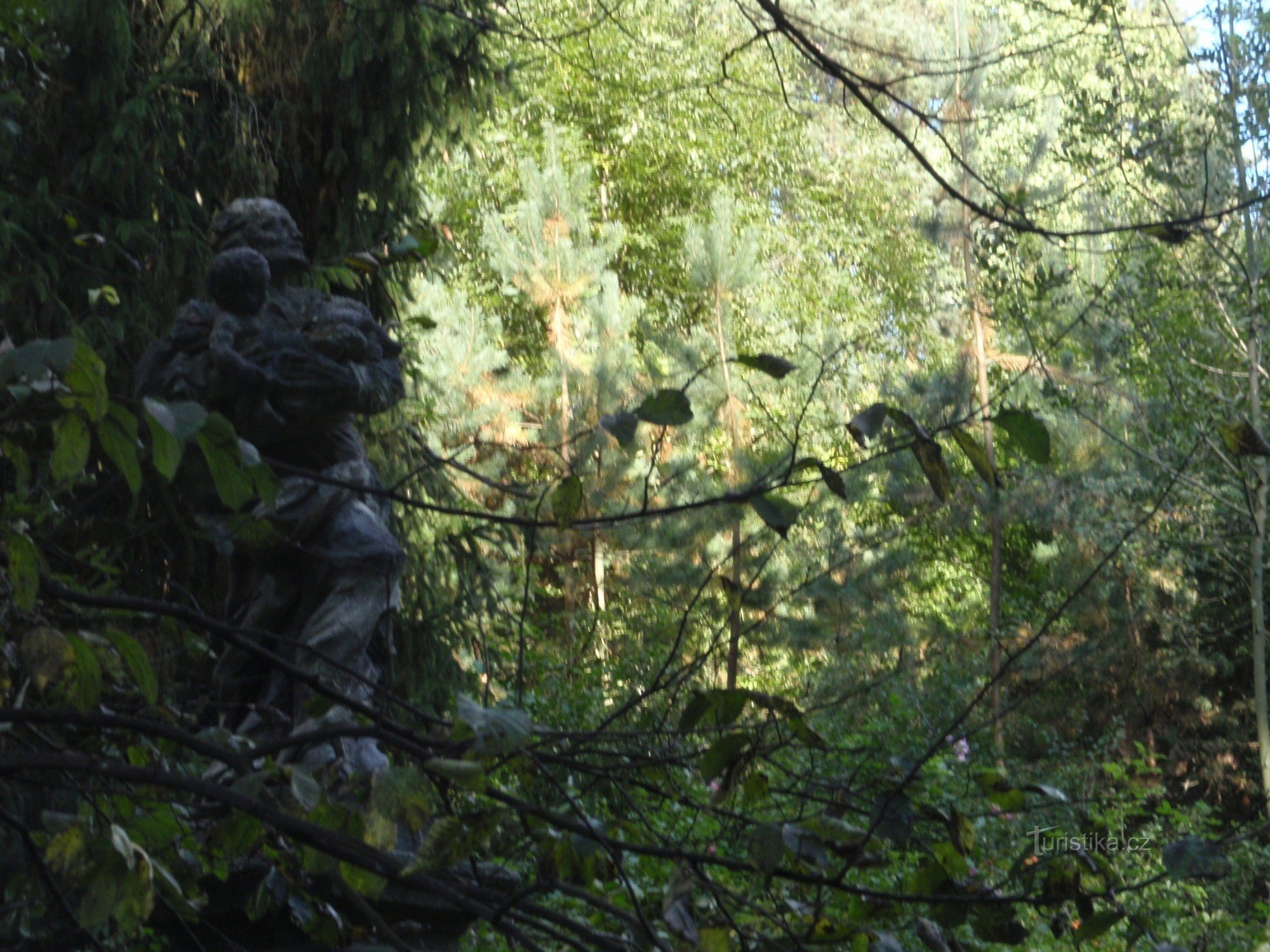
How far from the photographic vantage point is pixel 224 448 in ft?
4.99

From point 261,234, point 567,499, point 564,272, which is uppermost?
point 564,272

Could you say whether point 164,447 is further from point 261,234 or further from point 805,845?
point 261,234

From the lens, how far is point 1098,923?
A: 1.68 m

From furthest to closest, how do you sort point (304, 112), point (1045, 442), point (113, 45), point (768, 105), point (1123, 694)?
point (768, 105) → point (1123, 694) → point (304, 112) → point (113, 45) → point (1045, 442)

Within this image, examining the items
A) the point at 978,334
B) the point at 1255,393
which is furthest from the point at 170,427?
the point at 978,334

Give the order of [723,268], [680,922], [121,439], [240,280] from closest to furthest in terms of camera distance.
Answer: [121,439] → [680,922] → [240,280] → [723,268]

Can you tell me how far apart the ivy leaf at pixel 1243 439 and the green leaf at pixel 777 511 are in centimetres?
49

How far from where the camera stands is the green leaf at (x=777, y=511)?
1762 millimetres

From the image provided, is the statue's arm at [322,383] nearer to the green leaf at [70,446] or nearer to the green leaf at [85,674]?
the green leaf at [85,674]

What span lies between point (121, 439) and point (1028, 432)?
94cm

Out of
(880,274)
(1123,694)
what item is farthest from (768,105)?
(1123,694)

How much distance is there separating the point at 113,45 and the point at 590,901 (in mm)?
5964

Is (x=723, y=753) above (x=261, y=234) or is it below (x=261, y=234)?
below

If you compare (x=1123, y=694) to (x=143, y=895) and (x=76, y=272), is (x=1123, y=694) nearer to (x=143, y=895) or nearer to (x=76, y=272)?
(x=76, y=272)
